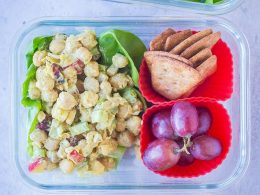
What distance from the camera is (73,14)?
1.40 metres

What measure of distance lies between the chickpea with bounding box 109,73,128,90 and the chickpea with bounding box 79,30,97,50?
9cm

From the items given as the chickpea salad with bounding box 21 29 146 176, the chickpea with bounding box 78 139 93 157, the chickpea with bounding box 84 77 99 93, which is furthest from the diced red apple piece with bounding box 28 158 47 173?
the chickpea with bounding box 84 77 99 93

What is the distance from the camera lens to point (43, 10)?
4.67 ft

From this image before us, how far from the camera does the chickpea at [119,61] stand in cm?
116

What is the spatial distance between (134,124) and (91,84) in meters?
0.14

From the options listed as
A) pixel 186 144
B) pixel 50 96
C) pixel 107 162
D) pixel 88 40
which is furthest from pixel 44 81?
pixel 186 144

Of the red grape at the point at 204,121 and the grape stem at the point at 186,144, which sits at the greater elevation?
the red grape at the point at 204,121

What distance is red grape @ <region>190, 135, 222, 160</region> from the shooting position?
1.11 metres

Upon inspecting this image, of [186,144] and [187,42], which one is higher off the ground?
[187,42]

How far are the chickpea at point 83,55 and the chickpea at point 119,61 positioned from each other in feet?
0.19

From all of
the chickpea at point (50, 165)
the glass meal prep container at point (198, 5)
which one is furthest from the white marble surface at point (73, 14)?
the chickpea at point (50, 165)

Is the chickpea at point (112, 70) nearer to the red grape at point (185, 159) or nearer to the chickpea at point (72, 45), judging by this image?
the chickpea at point (72, 45)

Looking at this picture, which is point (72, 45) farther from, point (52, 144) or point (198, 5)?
point (198, 5)

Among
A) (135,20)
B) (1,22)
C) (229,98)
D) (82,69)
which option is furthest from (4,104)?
(229,98)
